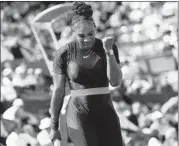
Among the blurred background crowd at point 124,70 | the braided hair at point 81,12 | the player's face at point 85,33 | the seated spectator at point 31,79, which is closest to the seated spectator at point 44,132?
the blurred background crowd at point 124,70

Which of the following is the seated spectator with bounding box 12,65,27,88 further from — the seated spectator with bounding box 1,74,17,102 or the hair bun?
the hair bun

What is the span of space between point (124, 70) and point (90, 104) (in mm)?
845

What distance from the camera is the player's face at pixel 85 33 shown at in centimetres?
189

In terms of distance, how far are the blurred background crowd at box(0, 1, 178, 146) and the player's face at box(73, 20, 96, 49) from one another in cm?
70

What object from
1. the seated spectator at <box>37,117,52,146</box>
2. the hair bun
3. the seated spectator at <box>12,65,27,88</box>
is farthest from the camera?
the seated spectator at <box>12,65,27,88</box>

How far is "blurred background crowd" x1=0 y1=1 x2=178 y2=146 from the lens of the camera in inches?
105

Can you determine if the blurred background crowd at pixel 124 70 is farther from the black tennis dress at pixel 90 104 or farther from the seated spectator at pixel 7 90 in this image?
the black tennis dress at pixel 90 104

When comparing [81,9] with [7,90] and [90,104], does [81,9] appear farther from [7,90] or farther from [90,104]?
[7,90]

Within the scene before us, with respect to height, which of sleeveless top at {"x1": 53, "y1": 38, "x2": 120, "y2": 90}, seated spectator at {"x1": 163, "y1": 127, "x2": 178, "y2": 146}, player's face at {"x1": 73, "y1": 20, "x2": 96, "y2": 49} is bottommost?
seated spectator at {"x1": 163, "y1": 127, "x2": 178, "y2": 146}

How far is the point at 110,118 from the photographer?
193 cm

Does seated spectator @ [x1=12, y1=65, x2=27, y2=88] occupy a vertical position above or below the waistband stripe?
below

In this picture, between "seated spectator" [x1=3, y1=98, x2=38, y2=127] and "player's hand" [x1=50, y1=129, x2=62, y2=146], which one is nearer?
"player's hand" [x1=50, y1=129, x2=62, y2=146]

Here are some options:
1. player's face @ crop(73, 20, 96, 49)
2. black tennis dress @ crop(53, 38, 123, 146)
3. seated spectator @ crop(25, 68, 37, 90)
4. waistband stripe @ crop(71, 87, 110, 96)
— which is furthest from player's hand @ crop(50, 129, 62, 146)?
seated spectator @ crop(25, 68, 37, 90)

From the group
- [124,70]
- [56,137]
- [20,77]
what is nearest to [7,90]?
[20,77]
